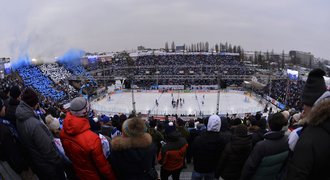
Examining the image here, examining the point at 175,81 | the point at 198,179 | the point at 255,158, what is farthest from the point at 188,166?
the point at 175,81

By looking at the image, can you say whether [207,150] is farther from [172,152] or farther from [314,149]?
[314,149]

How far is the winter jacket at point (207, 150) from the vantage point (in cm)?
418

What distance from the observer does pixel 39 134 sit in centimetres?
A: 320

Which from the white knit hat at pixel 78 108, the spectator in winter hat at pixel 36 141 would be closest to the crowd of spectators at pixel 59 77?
the spectator in winter hat at pixel 36 141

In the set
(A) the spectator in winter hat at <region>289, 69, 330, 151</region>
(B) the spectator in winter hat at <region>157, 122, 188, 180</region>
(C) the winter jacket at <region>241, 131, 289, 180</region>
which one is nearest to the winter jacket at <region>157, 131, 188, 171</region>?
(B) the spectator in winter hat at <region>157, 122, 188, 180</region>

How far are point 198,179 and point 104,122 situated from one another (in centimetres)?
215

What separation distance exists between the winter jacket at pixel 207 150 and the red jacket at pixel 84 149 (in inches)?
62.1

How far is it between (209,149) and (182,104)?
26.6 meters

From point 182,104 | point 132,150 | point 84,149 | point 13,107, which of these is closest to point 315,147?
point 132,150

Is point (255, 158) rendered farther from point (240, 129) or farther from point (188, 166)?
point (188, 166)

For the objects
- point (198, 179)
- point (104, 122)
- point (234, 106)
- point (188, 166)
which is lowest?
point (234, 106)

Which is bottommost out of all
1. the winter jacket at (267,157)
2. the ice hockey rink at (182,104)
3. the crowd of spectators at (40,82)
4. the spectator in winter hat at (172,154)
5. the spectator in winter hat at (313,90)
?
the ice hockey rink at (182,104)

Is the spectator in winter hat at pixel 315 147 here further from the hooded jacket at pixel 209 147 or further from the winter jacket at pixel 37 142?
the winter jacket at pixel 37 142

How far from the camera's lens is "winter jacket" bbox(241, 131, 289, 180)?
306 cm
